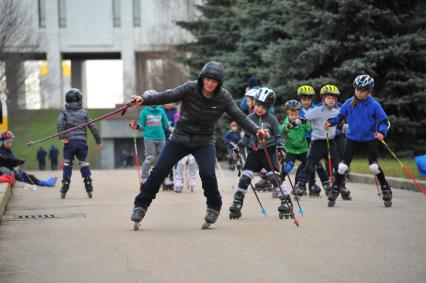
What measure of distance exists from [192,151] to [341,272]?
3.61 meters

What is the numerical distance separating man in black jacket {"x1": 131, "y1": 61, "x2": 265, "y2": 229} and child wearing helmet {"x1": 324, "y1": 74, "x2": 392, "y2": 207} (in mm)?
2952

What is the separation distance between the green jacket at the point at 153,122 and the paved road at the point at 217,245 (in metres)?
3.94

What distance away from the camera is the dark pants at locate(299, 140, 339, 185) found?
14.7 metres

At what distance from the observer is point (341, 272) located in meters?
7.49

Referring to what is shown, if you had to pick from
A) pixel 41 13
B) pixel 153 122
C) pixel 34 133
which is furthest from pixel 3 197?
pixel 41 13

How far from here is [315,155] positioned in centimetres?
1512

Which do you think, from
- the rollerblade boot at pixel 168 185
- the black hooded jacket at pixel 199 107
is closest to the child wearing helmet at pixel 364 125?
the black hooded jacket at pixel 199 107

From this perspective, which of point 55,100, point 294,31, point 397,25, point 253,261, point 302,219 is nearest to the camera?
point 253,261

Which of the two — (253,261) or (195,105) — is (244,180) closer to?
(195,105)

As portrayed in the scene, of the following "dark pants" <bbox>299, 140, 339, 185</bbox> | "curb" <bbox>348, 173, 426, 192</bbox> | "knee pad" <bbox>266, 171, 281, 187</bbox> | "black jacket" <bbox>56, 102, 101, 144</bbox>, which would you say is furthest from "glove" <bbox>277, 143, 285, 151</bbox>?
"black jacket" <bbox>56, 102, 101, 144</bbox>

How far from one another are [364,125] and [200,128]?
3460mm

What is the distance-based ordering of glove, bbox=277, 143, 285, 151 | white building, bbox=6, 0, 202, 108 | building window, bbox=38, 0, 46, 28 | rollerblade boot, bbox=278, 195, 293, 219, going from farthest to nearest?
building window, bbox=38, 0, 46, 28 → white building, bbox=6, 0, 202, 108 → glove, bbox=277, 143, 285, 151 → rollerblade boot, bbox=278, 195, 293, 219

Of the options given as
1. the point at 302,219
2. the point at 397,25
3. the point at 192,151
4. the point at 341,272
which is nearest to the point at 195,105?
the point at 192,151

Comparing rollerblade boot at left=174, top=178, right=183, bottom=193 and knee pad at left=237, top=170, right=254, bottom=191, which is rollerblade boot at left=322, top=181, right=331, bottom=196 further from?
knee pad at left=237, top=170, right=254, bottom=191
